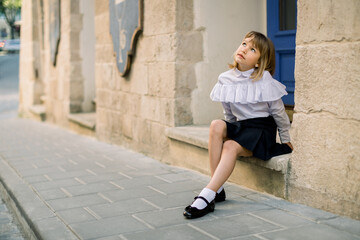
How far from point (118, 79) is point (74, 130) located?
91.1 inches

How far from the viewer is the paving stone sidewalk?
272 centimetres

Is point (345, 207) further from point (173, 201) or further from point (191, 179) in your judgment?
point (191, 179)

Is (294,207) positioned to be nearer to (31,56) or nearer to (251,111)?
(251,111)

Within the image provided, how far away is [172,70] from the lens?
4.70 m

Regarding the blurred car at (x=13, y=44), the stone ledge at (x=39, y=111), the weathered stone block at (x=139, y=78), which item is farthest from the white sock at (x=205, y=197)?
the blurred car at (x=13, y=44)

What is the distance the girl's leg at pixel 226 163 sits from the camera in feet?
10.2

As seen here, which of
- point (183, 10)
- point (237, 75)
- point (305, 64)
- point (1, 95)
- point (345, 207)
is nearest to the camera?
point (345, 207)

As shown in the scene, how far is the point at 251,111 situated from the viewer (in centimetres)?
333

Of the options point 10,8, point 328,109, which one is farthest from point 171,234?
point 10,8

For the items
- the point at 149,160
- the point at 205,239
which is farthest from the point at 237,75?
the point at 149,160

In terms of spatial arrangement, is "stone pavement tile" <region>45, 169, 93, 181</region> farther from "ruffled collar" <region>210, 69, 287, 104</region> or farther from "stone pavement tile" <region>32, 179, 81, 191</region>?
"ruffled collar" <region>210, 69, 287, 104</region>

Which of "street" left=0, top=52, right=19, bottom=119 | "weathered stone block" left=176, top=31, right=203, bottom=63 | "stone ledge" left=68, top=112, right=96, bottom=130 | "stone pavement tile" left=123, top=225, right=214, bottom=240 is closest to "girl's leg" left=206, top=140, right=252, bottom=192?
"stone pavement tile" left=123, top=225, right=214, bottom=240

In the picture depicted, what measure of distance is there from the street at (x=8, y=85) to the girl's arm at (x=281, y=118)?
1121 cm

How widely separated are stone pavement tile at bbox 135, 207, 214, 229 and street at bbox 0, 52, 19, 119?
11.0 metres
